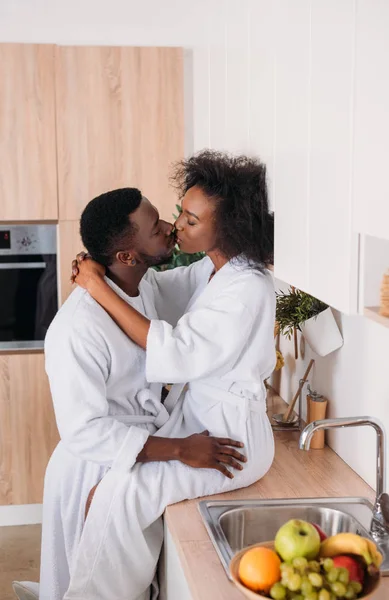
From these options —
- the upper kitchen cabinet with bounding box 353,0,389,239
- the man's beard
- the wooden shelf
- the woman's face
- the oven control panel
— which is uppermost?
the upper kitchen cabinet with bounding box 353,0,389,239

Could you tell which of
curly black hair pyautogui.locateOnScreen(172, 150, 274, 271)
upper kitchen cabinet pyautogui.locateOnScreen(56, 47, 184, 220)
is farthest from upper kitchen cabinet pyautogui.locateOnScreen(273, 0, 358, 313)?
upper kitchen cabinet pyautogui.locateOnScreen(56, 47, 184, 220)

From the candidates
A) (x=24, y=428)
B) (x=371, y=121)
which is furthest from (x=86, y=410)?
(x=24, y=428)

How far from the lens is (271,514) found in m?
1.91

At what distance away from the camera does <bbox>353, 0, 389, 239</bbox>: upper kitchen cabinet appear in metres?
1.13

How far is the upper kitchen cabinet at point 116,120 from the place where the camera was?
3420 mm

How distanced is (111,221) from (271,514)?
836 mm

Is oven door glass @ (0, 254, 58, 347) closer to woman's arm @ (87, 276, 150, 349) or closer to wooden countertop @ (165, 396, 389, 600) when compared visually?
wooden countertop @ (165, 396, 389, 600)

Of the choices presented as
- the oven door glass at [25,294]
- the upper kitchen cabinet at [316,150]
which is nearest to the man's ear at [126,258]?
the upper kitchen cabinet at [316,150]

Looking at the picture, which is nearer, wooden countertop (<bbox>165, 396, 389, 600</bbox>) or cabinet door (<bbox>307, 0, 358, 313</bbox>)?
cabinet door (<bbox>307, 0, 358, 313</bbox>)

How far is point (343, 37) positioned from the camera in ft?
4.19

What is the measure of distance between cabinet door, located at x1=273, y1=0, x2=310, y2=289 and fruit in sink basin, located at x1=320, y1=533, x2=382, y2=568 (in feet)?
1.60

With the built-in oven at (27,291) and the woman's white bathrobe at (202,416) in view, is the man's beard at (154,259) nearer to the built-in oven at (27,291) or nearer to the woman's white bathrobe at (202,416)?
the woman's white bathrobe at (202,416)

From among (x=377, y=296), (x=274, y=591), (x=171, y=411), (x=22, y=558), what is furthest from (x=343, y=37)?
(x=22, y=558)

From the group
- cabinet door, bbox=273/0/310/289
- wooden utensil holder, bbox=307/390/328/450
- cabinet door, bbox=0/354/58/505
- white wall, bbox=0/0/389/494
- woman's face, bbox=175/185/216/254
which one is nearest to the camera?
cabinet door, bbox=273/0/310/289
